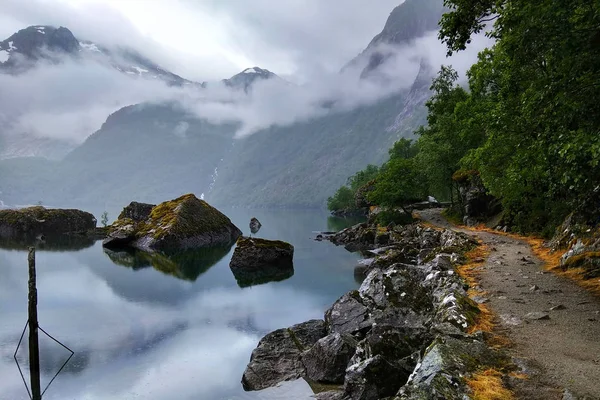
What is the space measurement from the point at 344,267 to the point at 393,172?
858 inches

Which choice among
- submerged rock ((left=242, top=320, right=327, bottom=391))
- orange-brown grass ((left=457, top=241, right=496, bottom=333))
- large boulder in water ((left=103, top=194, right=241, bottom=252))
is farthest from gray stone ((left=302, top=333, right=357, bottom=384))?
large boulder in water ((left=103, top=194, right=241, bottom=252))

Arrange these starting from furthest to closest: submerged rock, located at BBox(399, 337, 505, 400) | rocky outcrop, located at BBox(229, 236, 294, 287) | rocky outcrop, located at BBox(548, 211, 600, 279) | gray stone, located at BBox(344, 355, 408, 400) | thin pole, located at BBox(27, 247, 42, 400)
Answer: rocky outcrop, located at BBox(229, 236, 294, 287), thin pole, located at BBox(27, 247, 42, 400), rocky outcrop, located at BBox(548, 211, 600, 279), gray stone, located at BBox(344, 355, 408, 400), submerged rock, located at BBox(399, 337, 505, 400)

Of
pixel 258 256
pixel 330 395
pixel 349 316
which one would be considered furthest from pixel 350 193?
pixel 330 395

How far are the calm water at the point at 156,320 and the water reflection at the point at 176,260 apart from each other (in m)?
0.25

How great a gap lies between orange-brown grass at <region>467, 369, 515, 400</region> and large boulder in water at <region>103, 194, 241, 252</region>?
6195cm

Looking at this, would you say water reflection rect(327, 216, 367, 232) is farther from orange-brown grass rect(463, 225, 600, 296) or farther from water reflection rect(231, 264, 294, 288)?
orange-brown grass rect(463, 225, 600, 296)

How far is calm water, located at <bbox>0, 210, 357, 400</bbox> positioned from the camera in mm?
17188

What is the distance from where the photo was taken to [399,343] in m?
11.6

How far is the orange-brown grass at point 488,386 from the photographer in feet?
23.6

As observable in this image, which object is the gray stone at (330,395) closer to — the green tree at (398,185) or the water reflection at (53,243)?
the green tree at (398,185)

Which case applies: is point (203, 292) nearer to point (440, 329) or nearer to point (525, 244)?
point (525, 244)

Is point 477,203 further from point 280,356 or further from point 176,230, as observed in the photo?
point 176,230

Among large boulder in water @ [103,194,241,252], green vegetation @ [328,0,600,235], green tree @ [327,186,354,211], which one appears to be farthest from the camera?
green tree @ [327,186,354,211]

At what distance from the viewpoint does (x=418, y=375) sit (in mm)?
8516
